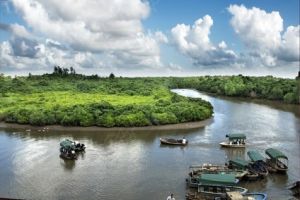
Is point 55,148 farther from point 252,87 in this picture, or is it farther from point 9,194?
point 252,87

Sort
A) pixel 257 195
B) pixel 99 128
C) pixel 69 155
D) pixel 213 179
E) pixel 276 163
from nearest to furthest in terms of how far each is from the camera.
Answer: pixel 257 195 < pixel 213 179 < pixel 276 163 < pixel 69 155 < pixel 99 128

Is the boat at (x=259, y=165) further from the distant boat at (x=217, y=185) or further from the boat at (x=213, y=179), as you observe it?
the distant boat at (x=217, y=185)

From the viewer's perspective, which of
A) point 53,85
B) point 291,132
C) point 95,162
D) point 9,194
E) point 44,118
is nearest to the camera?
point 9,194

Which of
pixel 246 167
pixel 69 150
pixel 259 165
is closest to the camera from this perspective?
pixel 246 167

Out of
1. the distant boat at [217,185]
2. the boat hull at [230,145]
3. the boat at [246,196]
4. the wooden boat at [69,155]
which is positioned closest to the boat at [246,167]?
the distant boat at [217,185]

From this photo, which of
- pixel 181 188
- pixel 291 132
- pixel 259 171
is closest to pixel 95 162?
pixel 181 188

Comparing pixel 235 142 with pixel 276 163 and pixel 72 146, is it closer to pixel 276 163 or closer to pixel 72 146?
pixel 276 163

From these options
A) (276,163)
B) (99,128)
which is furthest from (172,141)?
(276,163)
